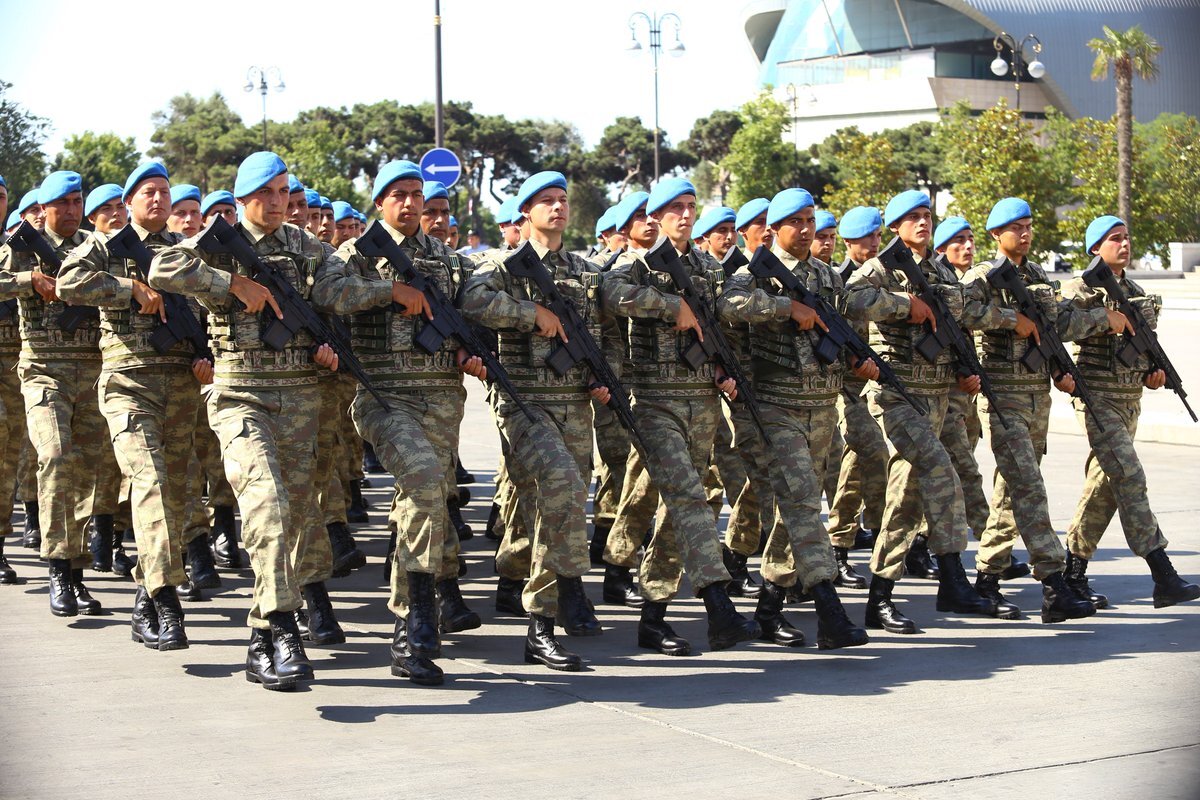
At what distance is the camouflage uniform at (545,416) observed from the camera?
6.58 metres

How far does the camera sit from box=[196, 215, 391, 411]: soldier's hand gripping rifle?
6.23m

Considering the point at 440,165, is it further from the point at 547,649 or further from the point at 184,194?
the point at 547,649

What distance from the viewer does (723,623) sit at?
6676 mm

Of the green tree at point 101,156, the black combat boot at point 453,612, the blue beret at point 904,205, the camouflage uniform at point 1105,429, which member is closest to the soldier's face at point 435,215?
the black combat boot at point 453,612

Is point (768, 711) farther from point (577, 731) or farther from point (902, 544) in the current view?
point (902, 544)

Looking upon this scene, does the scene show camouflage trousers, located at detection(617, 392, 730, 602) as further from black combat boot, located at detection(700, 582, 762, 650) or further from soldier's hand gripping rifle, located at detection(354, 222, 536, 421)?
soldier's hand gripping rifle, located at detection(354, 222, 536, 421)

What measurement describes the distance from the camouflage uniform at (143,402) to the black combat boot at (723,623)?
235 centimetres

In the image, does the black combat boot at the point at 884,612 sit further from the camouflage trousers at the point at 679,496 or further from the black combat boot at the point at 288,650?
the black combat boot at the point at 288,650

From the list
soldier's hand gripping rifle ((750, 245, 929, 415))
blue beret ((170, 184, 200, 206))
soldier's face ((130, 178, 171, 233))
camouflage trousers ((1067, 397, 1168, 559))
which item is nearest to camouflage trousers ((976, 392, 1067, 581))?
camouflage trousers ((1067, 397, 1168, 559))

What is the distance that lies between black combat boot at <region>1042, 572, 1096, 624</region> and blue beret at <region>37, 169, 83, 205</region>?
541 centimetres

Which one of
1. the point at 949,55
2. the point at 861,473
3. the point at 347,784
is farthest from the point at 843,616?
the point at 949,55

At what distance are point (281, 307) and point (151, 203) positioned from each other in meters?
1.35

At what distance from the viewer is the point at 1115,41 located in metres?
37.7

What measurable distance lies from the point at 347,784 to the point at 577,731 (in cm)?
99
